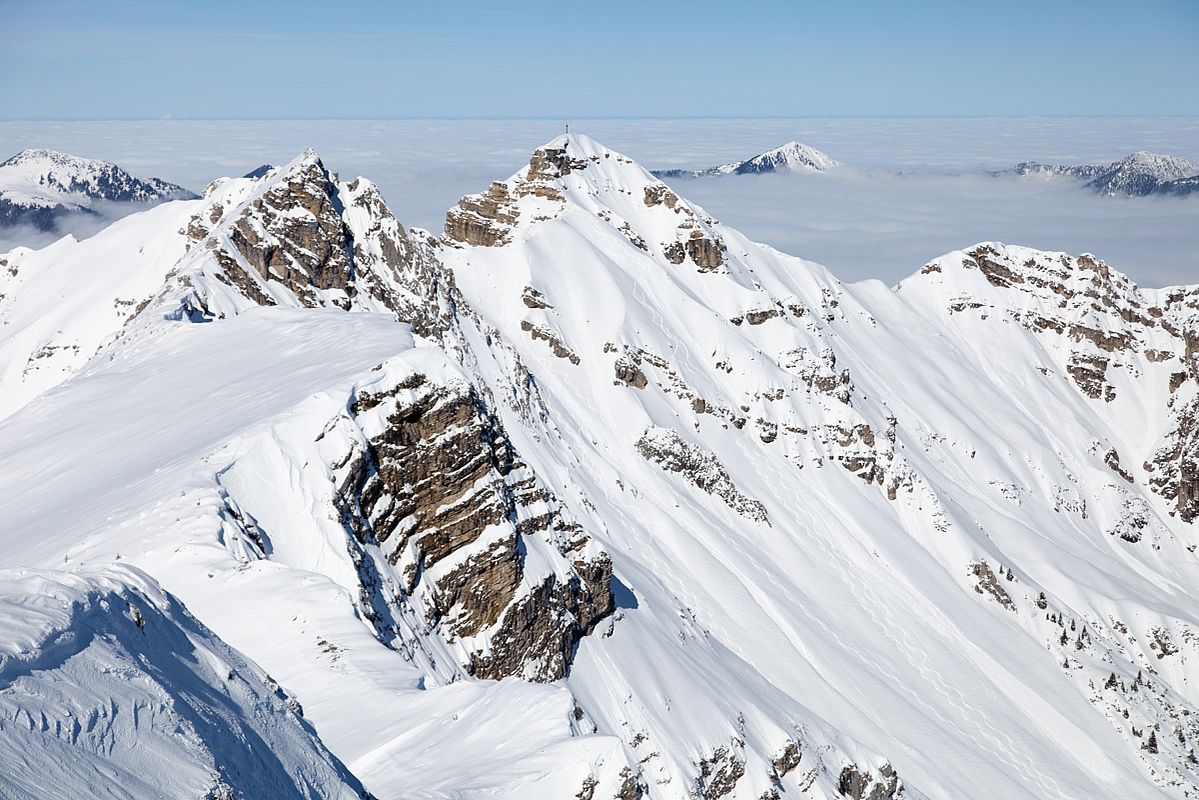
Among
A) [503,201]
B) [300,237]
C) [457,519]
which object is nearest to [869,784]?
[457,519]

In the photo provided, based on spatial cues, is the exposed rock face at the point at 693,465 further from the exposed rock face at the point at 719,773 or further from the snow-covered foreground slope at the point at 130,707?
the snow-covered foreground slope at the point at 130,707

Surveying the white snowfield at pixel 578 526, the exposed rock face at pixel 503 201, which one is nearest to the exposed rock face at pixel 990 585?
the white snowfield at pixel 578 526

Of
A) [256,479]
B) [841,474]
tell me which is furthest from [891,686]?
[256,479]

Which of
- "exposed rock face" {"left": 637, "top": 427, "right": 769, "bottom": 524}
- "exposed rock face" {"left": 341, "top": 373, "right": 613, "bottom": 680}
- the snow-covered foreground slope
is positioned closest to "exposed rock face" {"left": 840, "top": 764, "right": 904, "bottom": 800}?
"exposed rock face" {"left": 341, "top": 373, "right": 613, "bottom": 680}

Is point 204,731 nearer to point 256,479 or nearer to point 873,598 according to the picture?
point 256,479

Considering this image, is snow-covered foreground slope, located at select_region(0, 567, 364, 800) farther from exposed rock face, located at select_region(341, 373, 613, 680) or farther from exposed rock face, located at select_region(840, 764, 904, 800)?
exposed rock face, located at select_region(840, 764, 904, 800)
